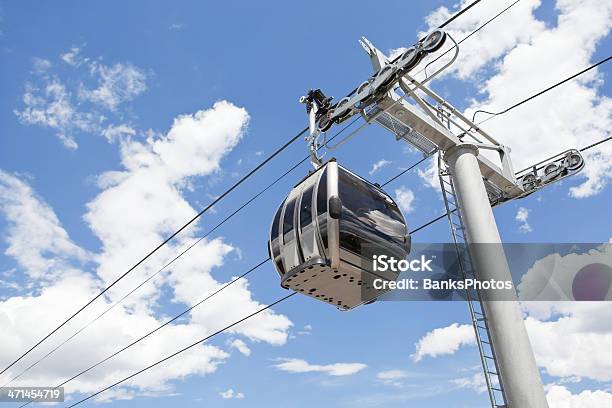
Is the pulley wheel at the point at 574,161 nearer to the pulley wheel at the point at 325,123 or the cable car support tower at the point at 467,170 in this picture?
the cable car support tower at the point at 467,170

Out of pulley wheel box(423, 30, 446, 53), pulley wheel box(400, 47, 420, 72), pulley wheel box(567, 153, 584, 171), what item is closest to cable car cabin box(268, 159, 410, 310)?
pulley wheel box(400, 47, 420, 72)

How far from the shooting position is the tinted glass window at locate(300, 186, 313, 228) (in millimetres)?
6258

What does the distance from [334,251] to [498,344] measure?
8.75ft

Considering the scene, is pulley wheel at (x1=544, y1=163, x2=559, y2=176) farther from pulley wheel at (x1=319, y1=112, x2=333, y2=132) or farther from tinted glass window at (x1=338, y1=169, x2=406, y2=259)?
pulley wheel at (x1=319, y1=112, x2=333, y2=132)

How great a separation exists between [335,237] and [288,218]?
3.09 feet

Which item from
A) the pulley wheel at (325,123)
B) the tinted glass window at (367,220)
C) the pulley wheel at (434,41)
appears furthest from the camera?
the pulley wheel at (325,123)

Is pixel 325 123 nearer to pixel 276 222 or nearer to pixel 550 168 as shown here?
pixel 276 222

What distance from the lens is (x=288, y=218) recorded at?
21.7ft

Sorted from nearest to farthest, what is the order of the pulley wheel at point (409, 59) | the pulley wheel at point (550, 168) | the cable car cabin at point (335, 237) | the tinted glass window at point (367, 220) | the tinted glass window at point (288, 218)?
the cable car cabin at point (335, 237), the tinted glass window at point (367, 220), the tinted glass window at point (288, 218), the pulley wheel at point (409, 59), the pulley wheel at point (550, 168)

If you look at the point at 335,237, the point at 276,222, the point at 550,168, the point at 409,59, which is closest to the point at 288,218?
the point at 276,222

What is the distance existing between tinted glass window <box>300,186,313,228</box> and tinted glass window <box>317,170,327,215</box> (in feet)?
0.48

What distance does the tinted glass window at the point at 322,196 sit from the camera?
6129 mm

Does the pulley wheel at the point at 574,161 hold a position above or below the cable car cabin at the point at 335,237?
above

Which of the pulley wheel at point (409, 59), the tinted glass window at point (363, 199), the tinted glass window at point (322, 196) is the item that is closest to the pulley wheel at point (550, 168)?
the pulley wheel at point (409, 59)
